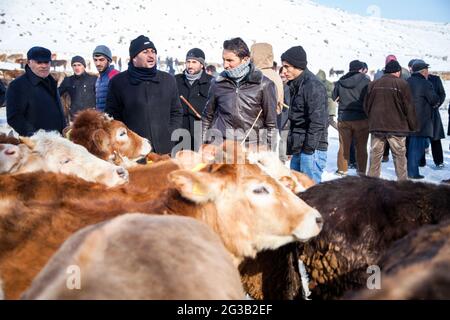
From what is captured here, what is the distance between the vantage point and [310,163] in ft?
19.5

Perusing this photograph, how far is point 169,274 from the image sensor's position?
1.88 meters

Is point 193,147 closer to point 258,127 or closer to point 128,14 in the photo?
point 258,127

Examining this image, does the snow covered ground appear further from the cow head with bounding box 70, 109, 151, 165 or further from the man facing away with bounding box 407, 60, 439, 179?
the cow head with bounding box 70, 109, 151, 165

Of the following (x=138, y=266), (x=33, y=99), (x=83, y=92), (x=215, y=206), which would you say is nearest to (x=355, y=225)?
(x=215, y=206)

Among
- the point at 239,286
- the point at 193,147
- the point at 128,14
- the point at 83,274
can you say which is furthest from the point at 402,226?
the point at 128,14

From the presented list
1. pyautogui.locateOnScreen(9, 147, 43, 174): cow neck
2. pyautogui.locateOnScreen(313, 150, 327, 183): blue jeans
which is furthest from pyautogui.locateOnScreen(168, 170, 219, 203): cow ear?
pyautogui.locateOnScreen(313, 150, 327, 183): blue jeans

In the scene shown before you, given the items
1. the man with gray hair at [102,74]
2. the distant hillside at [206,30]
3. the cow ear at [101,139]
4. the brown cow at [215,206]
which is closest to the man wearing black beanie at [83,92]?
the man with gray hair at [102,74]

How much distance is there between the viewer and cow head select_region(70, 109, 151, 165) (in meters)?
5.22

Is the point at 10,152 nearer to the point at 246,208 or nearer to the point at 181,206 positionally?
the point at 181,206

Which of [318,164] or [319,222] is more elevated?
[319,222]

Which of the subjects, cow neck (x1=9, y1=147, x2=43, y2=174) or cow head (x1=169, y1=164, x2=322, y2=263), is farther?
cow neck (x1=9, y1=147, x2=43, y2=174)

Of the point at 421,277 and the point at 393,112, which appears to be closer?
the point at 421,277

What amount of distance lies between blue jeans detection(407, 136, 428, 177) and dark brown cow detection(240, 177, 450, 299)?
6364mm

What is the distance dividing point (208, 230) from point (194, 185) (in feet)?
1.95
